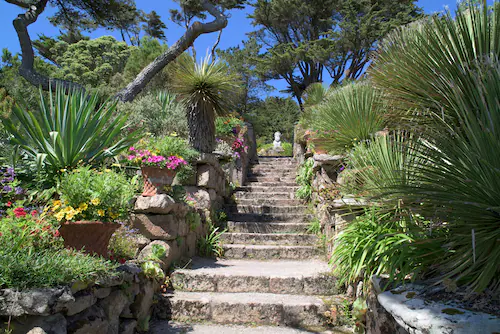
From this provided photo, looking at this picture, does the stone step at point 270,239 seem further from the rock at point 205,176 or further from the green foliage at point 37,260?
the green foliage at point 37,260

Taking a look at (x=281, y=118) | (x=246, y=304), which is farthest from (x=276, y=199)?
(x=281, y=118)

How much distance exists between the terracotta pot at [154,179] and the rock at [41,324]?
2.23 m

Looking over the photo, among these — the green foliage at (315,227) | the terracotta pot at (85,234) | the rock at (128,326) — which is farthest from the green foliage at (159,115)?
the rock at (128,326)

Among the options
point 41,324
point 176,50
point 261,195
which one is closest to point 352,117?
point 261,195

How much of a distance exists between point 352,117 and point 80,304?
395cm

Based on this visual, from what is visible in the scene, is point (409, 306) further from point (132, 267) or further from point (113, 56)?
point (113, 56)

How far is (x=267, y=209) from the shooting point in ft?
22.2

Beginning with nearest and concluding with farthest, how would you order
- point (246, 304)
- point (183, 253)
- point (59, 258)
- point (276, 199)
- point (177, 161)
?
point (59, 258), point (246, 304), point (177, 161), point (183, 253), point (276, 199)

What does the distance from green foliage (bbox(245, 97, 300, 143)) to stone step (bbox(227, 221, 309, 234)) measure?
15.9 metres

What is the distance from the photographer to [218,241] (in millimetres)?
5449

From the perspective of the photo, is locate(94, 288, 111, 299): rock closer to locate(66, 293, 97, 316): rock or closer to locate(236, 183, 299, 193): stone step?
locate(66, 293, 97, 316): rock

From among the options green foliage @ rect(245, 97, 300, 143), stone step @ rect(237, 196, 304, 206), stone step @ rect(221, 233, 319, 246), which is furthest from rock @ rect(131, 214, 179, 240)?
green foliage @ rect(245, 97, 300, 143)

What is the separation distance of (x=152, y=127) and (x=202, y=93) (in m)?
2.71

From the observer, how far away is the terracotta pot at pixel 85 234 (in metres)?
2.79
